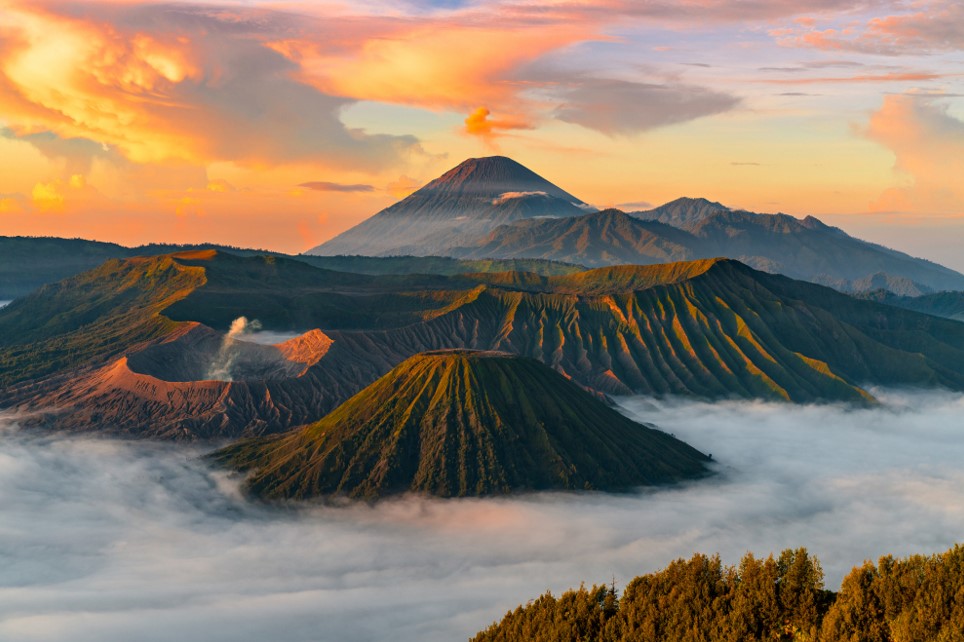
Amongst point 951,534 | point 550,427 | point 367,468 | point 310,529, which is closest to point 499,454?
point 550,427

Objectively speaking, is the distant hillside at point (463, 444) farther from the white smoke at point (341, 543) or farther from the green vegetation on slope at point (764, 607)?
the green vegetation on slope at point (764, 607)

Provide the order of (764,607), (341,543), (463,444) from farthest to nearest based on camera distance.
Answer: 1. (463,444)
2. (341,543)
3. (764,607)

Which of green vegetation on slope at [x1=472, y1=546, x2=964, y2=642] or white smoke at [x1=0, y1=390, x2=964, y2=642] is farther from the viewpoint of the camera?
white smoke at [x1=0, y1=390, x2=964, y2=642]

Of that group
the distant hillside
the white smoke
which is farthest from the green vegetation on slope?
the distant hillside

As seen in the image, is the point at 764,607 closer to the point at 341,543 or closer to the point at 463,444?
the point at 341,543

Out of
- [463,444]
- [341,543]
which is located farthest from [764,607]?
[463,444]

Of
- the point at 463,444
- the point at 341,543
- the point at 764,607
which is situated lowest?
the point at 341,543

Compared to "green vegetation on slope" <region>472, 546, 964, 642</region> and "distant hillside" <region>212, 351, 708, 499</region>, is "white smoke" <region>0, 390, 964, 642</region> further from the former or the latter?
"green vegetation on slope" <region>472, 546, 964, 642</region>
